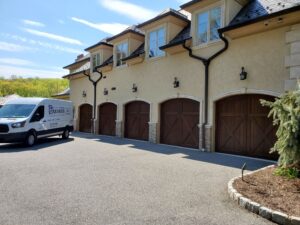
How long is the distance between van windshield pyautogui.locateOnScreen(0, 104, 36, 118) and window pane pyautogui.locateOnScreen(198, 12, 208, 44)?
925cm

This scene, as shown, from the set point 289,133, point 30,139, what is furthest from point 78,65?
point 289,133

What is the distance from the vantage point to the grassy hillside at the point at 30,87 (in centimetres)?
6241

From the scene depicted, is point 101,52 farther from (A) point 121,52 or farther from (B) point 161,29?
(B) point 161,29

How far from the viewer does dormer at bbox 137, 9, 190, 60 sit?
547 inches

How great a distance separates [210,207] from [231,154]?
255 inches

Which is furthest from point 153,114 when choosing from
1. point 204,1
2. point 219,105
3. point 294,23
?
point 294,23

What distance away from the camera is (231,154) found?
11.1 metres

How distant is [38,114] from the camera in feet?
45.2

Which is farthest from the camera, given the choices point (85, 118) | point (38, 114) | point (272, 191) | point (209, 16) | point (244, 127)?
point (85, 118)

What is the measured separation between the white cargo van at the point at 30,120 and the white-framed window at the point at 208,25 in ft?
29.5

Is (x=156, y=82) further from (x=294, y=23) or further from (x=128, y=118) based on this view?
(x=294, y=23)

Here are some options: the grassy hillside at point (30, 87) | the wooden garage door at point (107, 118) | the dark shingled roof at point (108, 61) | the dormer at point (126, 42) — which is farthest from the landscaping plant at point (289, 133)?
the grassy hillside at point (30, 87)

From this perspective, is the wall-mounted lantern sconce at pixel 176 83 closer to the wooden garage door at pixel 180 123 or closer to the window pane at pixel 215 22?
the wooden garage door at pixel 180 123

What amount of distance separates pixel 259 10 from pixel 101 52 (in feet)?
41.9
